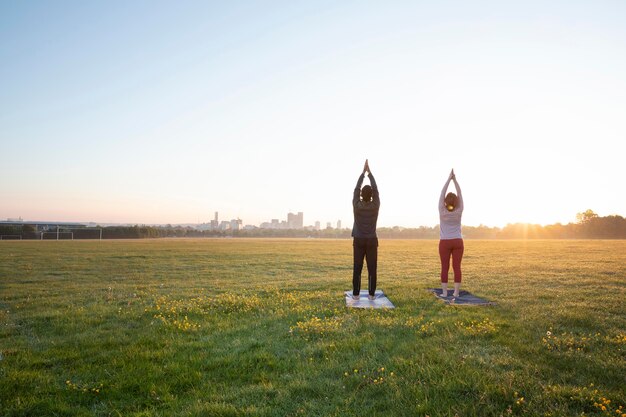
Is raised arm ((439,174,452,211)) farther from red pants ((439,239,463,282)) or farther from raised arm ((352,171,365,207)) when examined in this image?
raised arm ((352,171,365,207))

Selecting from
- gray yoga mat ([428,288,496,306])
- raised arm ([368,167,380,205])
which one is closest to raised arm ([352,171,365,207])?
raised arm ([368,167,380,205])

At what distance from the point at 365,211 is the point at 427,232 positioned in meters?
110

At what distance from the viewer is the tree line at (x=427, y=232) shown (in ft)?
274

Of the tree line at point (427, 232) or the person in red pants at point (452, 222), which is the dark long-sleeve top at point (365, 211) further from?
the tree line at point (427, 232)

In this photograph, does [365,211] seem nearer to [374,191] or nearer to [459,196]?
[374,191]

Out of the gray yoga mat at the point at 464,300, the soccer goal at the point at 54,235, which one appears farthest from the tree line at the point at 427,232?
the gray yoga mat at the point at 464,300

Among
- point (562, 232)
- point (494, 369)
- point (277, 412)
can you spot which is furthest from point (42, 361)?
point (562, 232)

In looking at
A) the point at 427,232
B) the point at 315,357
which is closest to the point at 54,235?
the point at 427,232

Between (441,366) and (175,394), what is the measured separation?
420 centimetres

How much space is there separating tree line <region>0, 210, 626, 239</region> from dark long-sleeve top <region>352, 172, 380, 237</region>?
8871 centimetres

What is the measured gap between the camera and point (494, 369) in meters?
6.18

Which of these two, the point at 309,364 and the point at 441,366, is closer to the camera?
the point at 441,366

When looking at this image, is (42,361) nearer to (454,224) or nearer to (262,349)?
(262,349)

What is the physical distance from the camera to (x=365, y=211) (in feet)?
36.9
